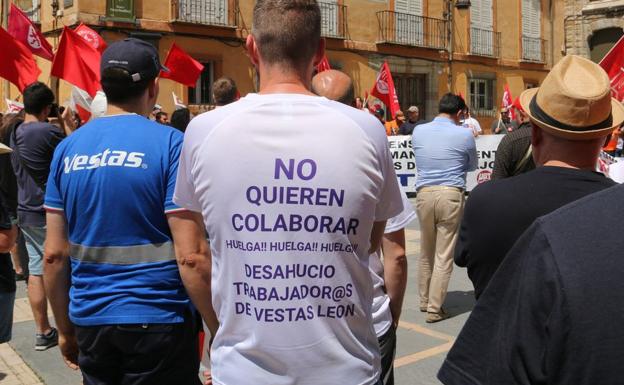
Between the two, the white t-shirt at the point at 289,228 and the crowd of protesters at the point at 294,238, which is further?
the white t-shirt at the point at 289,228

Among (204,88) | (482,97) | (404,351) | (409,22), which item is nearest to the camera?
(404,351)

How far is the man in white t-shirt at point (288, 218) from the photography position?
1.84 meters

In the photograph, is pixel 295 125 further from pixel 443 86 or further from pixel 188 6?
pixel 443 86

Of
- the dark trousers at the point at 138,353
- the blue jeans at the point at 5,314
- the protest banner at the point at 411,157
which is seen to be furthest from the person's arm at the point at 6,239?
the protest banner at the point at 411,157

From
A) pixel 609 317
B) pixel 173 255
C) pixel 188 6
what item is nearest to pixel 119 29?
pixel 188 6

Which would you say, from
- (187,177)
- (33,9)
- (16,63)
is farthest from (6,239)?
(33,9)

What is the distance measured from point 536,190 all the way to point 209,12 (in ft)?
61.4

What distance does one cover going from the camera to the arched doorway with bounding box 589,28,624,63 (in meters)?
31.0

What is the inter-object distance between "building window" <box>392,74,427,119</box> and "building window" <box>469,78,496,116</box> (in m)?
2.60

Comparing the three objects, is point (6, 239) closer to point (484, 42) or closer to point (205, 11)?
point (205, 11)

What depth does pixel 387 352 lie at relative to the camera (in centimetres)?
287

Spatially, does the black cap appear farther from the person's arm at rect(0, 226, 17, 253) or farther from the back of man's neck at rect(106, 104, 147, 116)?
the person's arm at rect(0, 226, 17, 253)

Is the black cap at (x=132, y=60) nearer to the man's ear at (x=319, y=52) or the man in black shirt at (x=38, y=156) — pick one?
the man's ear at (x=319, y=52)

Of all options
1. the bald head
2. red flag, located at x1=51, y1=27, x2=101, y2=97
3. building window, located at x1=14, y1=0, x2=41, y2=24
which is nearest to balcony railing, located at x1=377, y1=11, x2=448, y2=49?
building window, located at x1=14, y1=0, x2=41, y2=24
